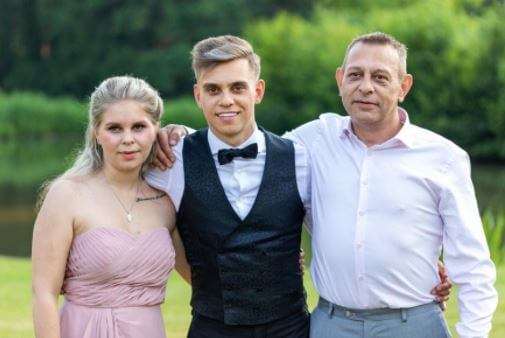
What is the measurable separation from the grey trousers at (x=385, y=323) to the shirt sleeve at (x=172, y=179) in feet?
2.39

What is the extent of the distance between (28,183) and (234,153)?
20262mm

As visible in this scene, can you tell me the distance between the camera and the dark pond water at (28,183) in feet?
53.5

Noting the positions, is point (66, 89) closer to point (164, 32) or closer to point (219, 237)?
point (164, 32)

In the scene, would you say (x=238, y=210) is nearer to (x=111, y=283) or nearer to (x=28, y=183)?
(x=111, y=283)

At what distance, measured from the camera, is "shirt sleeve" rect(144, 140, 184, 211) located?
A: 3688 mm

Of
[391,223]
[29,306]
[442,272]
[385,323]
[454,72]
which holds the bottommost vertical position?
[29,306]

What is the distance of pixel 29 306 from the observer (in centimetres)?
789

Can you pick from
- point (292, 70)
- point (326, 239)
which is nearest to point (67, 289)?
point (326, 239)

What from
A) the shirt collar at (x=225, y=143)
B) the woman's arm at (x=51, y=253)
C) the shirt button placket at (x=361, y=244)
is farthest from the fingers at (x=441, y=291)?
the woman's arm at (x=51, y=253)

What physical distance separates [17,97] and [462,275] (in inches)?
1305

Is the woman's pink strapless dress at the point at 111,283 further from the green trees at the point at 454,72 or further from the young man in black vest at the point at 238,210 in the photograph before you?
the green trees at the point at 454,72

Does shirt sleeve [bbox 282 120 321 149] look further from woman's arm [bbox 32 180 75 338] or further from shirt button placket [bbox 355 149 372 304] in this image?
woman's arm [bbox 32 180 75 338]

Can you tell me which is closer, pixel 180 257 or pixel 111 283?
pixel 111 283

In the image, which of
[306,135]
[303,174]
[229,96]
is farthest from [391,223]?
[229,96]
